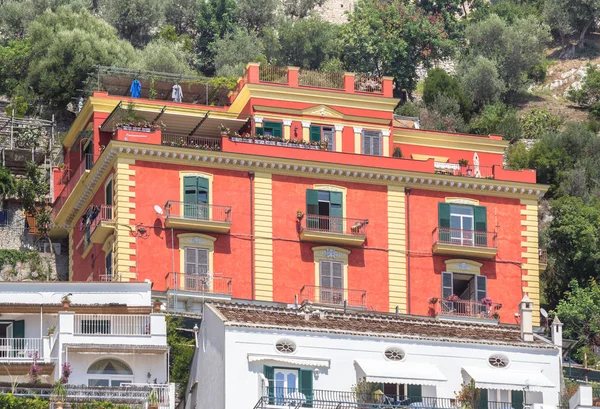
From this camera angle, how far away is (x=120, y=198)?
283 ft

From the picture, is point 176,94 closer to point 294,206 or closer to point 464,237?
point 294,206

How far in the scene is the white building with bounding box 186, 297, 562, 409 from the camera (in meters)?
64.2

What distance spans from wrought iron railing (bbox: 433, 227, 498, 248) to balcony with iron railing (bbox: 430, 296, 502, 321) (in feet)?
9.17

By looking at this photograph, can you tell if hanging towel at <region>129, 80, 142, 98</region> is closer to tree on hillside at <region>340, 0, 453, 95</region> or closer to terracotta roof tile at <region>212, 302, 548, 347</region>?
terracotta roof tile at <region>212, 302, 548, 347</region>

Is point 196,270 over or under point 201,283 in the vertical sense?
over

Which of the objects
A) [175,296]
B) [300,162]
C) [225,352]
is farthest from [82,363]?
[300,162]

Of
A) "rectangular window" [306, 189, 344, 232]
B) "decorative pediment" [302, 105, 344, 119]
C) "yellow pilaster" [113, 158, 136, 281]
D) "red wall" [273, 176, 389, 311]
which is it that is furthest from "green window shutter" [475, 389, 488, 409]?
"decorative pediment" [302, 105, 344, 119]

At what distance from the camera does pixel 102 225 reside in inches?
3401

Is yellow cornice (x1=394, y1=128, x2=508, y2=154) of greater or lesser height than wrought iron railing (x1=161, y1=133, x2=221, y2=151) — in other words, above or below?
above

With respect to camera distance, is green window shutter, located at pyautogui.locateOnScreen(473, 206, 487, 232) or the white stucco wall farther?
green window shutter, located at pyautogui.locateOnScreen(473, 206, 487, 232)

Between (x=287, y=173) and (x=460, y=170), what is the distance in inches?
380

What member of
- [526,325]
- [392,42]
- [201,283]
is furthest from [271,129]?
[392,42]

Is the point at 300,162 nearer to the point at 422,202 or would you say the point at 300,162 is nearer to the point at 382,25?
the point at 422,202

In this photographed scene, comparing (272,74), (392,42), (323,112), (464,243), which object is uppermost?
(392,42)
